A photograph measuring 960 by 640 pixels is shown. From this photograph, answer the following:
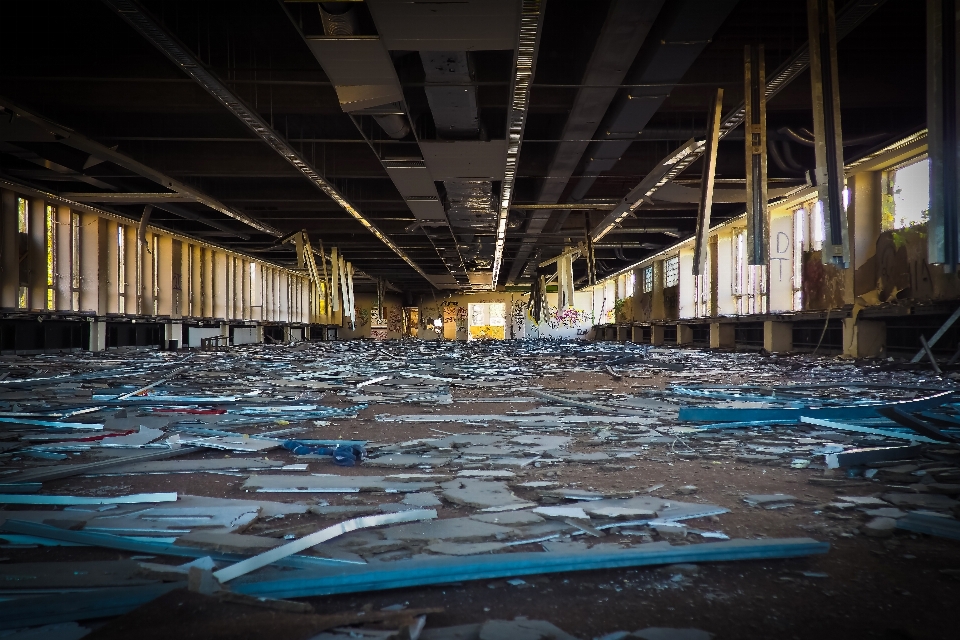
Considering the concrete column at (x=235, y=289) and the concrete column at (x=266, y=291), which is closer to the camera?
the concrete column at (x=235, y=289)

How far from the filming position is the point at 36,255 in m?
17.1

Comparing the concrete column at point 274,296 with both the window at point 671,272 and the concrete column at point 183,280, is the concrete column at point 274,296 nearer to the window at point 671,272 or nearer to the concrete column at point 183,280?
the concrete column at point 183,280

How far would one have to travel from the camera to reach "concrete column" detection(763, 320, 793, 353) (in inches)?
704

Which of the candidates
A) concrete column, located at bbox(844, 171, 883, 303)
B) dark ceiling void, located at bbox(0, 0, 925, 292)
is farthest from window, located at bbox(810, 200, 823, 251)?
dark ceiling void, located at bbox(0, 0, 925, 292)

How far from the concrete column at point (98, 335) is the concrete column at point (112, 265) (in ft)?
1.93

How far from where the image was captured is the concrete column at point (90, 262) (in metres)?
19.3

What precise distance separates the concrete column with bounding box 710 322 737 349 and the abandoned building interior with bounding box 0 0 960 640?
62 centimetres

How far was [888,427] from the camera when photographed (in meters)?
4.34

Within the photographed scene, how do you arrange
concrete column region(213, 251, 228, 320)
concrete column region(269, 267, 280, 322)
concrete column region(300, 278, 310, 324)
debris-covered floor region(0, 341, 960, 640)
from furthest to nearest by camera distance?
concrete column region(300, 278, 310, 324), concrete column region(269, 267, 280, 322), concrete column region(213, 251, 228, 320), debris-covered floor region(0, 341, 960, 640)

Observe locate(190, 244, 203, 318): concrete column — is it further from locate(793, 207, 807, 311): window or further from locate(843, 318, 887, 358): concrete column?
locate(843, 318, 887, 358): concrete column

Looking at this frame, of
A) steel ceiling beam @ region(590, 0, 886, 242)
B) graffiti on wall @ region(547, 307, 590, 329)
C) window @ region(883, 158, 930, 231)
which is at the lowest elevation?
graffiti on wall @ region(547, 307, 590, 329)

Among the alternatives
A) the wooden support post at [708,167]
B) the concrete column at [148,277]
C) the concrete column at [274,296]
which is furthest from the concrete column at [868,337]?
the concrete column at [274,296]

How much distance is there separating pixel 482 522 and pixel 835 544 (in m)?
1.17

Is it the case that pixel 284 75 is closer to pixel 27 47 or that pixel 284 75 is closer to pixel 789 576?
pixel 27 47
